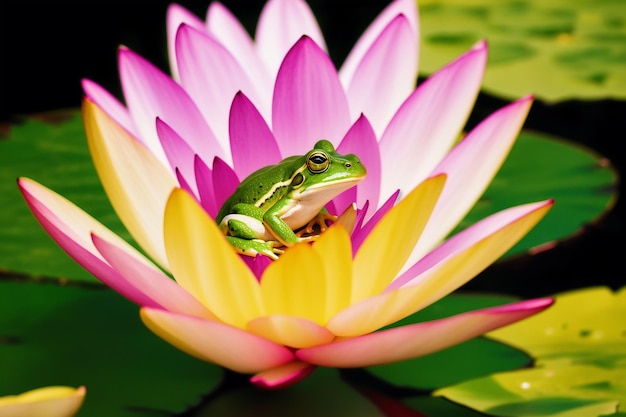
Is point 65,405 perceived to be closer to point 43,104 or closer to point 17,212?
point 17,212

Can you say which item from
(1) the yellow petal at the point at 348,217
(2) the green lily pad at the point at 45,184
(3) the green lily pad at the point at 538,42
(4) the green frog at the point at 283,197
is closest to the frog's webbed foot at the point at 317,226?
(4) the green frog at the point at 283,197

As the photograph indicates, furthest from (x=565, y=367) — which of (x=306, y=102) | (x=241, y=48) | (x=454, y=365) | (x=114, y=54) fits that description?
(x=114, y=54)

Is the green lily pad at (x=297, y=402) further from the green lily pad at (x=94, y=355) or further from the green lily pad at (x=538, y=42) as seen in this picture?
the green lily pad at (x=538, y=42)

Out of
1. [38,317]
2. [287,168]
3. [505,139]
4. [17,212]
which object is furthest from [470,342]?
[17,212]

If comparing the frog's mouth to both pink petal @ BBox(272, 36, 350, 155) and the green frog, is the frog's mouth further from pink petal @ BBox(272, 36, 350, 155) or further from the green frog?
pink petal @ BBox(272, 36, 350, 155)

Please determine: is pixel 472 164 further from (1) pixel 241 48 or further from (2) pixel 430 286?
(1) pixel 241 48

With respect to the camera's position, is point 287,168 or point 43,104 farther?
point 43,104

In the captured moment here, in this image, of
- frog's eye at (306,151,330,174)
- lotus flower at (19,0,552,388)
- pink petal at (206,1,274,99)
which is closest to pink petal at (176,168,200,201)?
lotus flower at (19,0,552,388)
